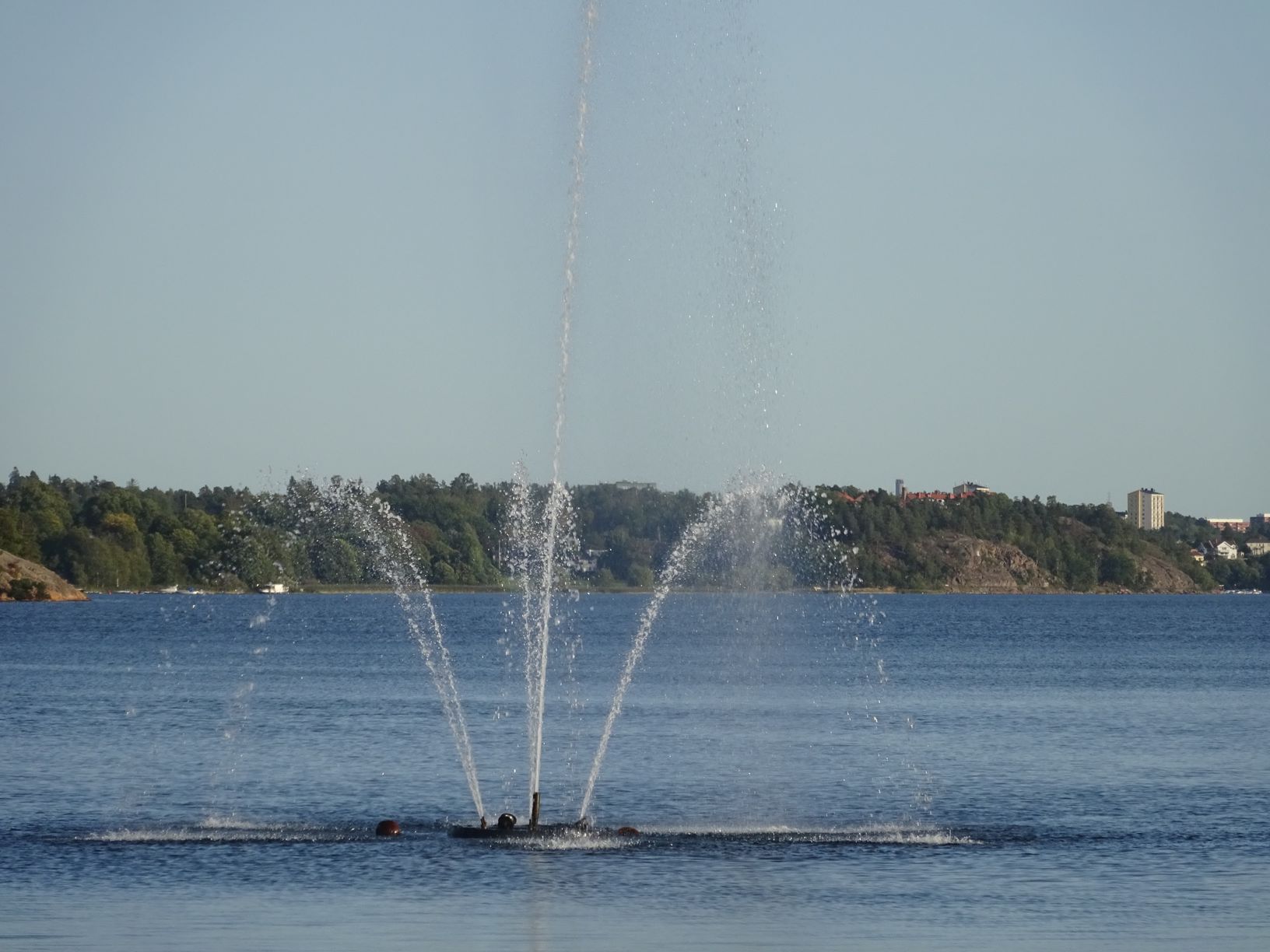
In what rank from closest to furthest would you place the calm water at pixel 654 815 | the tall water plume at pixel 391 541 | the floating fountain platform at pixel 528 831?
the calm water at pixel 654 815 → the floating fountain platform at pixel 528 831 → the tall water plume at pixel 391 541

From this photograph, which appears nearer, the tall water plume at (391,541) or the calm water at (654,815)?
the calm water at (654,815)

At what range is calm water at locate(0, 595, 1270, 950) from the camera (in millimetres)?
26156

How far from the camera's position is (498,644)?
130000 mm

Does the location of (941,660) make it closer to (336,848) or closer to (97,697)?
(97,697)

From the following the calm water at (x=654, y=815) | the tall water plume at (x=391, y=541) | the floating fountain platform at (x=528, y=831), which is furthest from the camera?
the tall water plume at (x=391, y=541)

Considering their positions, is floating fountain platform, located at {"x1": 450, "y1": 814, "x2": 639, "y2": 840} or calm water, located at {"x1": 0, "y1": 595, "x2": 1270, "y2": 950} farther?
floating fountain platform, located at {"x1": 450, "y1": 814, "x2": 639, "y2": 840}

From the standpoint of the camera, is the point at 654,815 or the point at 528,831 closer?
the point at 528,831

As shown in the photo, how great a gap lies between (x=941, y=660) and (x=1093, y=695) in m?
30.9


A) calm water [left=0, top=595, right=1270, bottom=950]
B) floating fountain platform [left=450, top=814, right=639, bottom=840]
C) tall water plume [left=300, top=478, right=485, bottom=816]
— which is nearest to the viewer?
calm water [left=0, top=595, right=1270, bottom=950]

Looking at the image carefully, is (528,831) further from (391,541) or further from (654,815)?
(391,541)

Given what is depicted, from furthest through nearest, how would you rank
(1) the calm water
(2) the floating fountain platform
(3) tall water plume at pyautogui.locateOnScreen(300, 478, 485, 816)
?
(3) tall water plume at pyautogui.locateOnScreen(300, 478, 485, 816) → (2) the floating fountain platform → (1) the calm water

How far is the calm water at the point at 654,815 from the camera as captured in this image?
26156 mm

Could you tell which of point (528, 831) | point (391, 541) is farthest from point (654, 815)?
point (391, 541)

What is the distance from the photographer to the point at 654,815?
3744 centimetres
